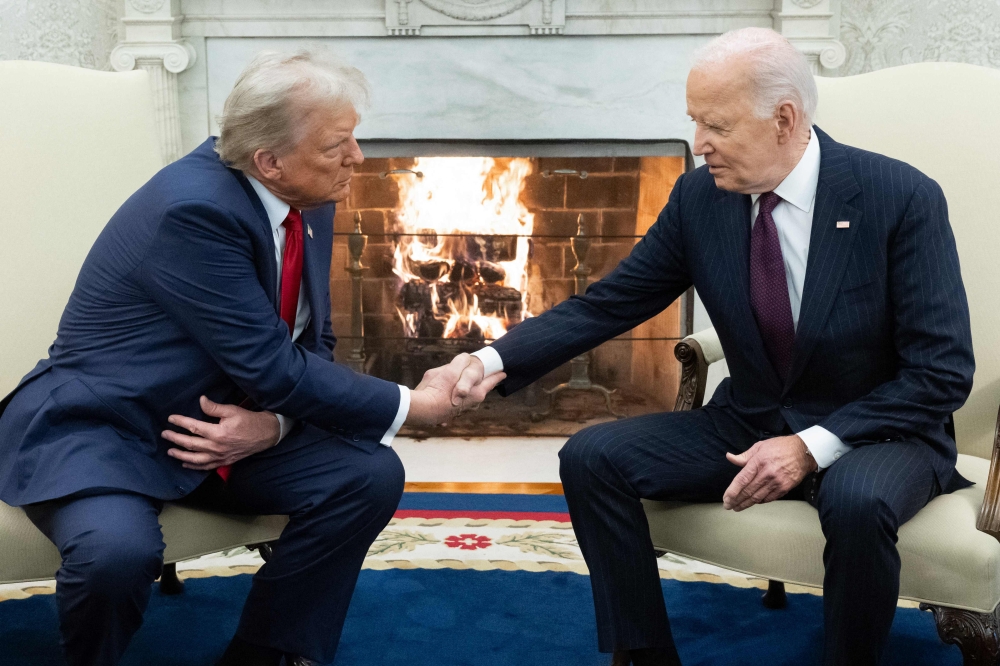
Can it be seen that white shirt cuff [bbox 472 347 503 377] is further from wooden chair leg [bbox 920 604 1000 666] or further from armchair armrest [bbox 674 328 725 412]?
wooden chair leg [bbox 920 604 1000 666]

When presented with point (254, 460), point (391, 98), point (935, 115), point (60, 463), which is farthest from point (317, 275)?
point (391, 98)

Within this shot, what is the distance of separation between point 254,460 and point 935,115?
5.17 ft

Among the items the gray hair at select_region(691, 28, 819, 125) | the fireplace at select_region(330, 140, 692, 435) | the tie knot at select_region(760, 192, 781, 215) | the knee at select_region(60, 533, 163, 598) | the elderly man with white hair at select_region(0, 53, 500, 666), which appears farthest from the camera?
the fireplace at select_region(330, 140, 692, 435)

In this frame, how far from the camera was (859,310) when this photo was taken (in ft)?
5.73

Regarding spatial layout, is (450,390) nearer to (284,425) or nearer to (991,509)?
(284,425)

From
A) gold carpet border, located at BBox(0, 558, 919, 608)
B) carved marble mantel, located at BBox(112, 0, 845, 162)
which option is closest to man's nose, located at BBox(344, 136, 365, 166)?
gold carpet border, located at BBox(0, 558, 919, 608)

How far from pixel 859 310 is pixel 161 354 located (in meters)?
1.20

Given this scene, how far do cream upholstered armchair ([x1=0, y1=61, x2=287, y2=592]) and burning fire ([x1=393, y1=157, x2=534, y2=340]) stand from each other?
1.49 metres

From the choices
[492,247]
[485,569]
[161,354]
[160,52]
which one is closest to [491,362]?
[161,354]

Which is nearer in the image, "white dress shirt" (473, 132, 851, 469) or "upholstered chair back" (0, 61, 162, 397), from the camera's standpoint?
"white dress shirt" (473, 132, 851, 469)

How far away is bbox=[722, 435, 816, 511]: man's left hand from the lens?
5.44 ft

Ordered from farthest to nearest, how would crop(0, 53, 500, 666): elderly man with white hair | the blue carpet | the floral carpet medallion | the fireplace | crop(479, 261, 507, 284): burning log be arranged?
crop(479, 261, 507, 284): burning log < the fireplace < the floral carpet medallion < the blue carpet < crop(0, 53, 500, 666): elderly man with white hair

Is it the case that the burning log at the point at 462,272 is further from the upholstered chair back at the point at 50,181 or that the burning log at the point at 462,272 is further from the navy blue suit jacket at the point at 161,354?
the navy blue suit jacket at the point at 161,354

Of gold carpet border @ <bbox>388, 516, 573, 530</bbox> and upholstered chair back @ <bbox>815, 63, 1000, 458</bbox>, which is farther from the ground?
upholstered chair back @ <bbox>815, 63, 1000, 458</bbox>
